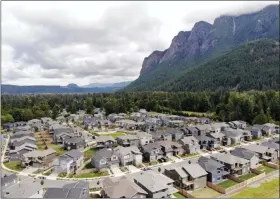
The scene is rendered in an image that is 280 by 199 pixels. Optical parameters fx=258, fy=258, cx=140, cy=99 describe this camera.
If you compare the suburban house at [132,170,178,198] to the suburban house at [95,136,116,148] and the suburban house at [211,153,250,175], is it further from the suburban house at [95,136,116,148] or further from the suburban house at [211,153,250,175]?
the suburban house at [95,136,116,148]

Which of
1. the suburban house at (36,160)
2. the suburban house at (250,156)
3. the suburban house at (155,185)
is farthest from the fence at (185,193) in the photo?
the suburban house at (36,160)

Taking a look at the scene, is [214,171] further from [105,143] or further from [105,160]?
[105,143]

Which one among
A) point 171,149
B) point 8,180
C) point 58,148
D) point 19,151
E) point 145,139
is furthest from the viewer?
point 145,139

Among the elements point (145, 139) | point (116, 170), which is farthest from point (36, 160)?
point (145, 139)

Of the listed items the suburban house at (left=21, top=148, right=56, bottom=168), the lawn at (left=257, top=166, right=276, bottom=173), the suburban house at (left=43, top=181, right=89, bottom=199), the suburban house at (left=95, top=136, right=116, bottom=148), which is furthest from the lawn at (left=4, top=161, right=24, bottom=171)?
the lawn at (left=257, top=166, right=276, bottom=173)

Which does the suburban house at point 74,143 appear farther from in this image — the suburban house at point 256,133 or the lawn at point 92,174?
the suburban house at point 256,133

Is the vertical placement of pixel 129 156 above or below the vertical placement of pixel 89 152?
above
